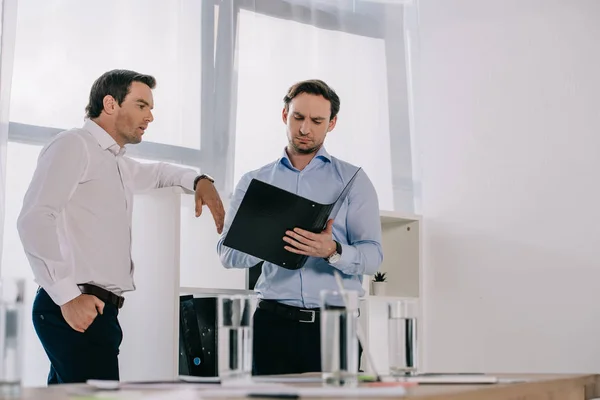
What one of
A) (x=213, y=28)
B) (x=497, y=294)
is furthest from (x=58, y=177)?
(x=497, y=294)

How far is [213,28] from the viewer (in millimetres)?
3979

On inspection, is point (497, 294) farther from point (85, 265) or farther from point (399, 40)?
point (85, 265)

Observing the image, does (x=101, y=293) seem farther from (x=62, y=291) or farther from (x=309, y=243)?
(x=309, y=243)

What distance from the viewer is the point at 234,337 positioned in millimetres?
1619

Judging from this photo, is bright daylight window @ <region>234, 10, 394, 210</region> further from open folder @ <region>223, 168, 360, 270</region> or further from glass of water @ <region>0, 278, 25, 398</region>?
glass of water @ <region>0, 278, 25, 398</region>

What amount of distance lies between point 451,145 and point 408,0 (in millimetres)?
790

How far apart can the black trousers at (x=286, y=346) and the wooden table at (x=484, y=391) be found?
0.84 metres

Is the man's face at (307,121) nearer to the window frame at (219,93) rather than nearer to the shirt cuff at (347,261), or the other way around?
the shirt cuff at (347,261)

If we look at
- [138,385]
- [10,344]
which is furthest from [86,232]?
[10,344]

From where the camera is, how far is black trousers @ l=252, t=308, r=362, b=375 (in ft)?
9.18

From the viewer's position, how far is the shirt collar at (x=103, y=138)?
2.79 m

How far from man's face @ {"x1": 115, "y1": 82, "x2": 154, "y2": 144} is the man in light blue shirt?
385 millimetres

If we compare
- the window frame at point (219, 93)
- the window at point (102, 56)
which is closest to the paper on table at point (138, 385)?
the window at point (102, 56)

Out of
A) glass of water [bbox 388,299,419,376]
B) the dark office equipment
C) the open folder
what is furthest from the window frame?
glass of water [bbox 388,299,419,376]
